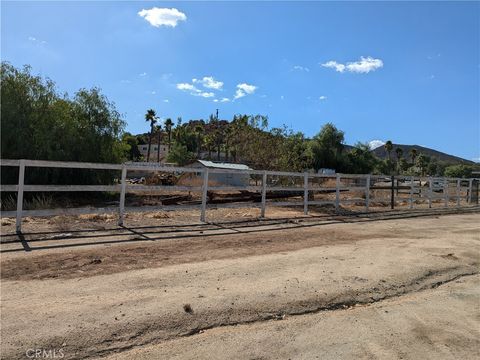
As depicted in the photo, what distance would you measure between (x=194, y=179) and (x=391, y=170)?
254ft

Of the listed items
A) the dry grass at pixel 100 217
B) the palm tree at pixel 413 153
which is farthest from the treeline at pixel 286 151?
the dry grass at pixel 100 217

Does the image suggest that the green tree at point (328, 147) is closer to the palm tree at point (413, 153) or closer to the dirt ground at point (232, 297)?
the palm tree at point (413, 153)

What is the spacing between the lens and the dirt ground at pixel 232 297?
420 centimetres

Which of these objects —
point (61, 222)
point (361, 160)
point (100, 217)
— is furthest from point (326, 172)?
point (361, 160)

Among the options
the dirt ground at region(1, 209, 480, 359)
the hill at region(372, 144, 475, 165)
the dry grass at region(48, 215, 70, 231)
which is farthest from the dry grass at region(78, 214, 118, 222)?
the hill at region(372, 144, 475, 165)

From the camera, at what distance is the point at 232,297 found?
17.8 ft

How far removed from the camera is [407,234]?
11.7 m

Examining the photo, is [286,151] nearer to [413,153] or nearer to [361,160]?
[361,160]

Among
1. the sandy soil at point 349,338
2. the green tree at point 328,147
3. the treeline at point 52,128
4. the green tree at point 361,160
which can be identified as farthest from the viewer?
the green tree at point 361,160

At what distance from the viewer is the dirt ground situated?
4.20 meters

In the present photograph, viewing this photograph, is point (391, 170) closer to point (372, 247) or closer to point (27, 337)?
point (372, 247)

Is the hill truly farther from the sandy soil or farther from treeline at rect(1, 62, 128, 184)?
the sandy soil

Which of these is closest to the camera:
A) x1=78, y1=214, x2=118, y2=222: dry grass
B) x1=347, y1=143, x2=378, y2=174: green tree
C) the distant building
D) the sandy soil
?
the sandy soil

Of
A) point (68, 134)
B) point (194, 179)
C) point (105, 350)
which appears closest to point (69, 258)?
point (105, 350)
